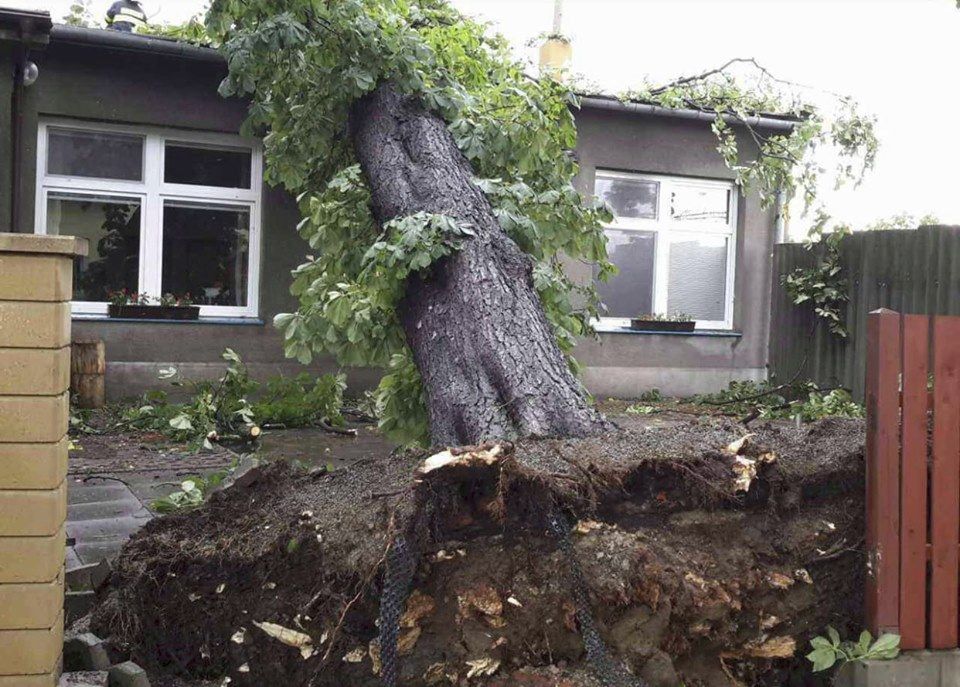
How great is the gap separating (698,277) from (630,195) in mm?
1387

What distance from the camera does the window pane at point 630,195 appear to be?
38.7 feet

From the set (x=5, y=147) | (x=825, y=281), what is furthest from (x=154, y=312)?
(x=825, y=281)

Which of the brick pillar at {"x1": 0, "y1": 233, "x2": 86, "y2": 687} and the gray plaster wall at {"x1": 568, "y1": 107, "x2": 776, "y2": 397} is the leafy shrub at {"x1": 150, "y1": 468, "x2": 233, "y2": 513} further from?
the gray plaster wall at {"x1": 568, "y1": 107, "x2": 776, "y2": 397}

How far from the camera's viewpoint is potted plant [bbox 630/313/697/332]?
38.5 feet

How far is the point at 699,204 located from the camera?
1228cm

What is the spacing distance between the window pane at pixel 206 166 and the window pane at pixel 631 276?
177 inches

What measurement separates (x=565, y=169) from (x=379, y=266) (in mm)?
1913

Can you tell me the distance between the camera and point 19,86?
8.73 meters

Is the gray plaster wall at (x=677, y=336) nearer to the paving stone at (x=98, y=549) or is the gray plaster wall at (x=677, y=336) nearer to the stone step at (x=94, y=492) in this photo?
the stone step at (x=94, y=492)

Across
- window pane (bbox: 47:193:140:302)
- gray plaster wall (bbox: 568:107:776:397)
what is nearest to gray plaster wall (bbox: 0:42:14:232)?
window pane (bbox: 47:193:140:302)

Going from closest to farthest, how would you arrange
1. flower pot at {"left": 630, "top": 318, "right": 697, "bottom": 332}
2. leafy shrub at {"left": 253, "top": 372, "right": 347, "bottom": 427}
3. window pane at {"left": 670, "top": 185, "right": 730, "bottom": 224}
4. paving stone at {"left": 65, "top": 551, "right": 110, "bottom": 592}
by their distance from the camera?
1. paving stone at {"left": 65, "top": 551, "right": 110, "bottom": 592}
2. leafy shrub at {"left": 253, "top": 372, "right": 347, "bottom": 427}
3. flower pot at {"left": 630, "top": 318, "right": 697, "bottom": 332}
4. window pane at {"left": 670, "top": 185, "right": 730, "bottom": 224}

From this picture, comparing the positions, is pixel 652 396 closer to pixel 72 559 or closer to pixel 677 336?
pixel 677 336

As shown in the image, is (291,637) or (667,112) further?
(667,112)

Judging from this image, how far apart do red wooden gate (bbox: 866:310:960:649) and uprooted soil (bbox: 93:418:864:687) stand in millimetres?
127
